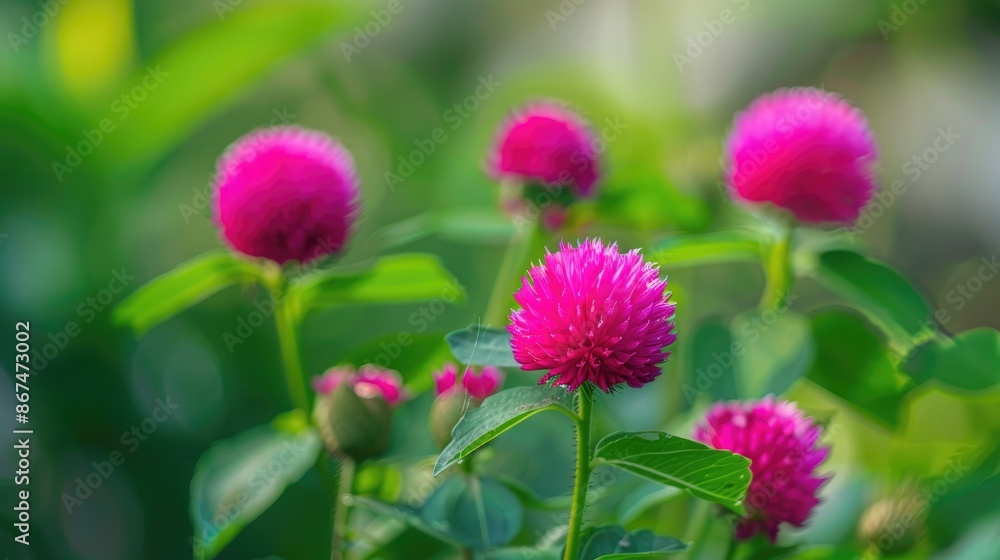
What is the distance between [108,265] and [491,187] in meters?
Result: 0.51

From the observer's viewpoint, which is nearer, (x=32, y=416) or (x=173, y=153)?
(x=32, y=416)

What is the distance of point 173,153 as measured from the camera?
132 cm

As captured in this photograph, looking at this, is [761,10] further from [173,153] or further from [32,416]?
[32,416]

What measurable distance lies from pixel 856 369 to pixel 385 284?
386mm

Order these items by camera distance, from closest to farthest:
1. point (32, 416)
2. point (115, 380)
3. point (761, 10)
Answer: point (32, 416), point (115, 380), point (761, 10)

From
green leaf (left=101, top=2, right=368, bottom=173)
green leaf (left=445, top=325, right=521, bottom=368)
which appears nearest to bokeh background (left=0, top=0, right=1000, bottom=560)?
green leaf (left=101, top=2, right=368, bottom=173)

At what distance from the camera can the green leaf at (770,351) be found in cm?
68

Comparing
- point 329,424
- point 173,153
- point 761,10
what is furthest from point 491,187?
point 761,10

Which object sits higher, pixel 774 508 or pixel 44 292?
pixel 44 292

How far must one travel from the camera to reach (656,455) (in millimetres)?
444

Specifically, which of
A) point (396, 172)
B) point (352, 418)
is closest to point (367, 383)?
point (352, 418)

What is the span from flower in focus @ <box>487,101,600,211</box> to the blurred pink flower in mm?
226

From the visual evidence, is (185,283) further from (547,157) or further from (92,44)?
(92,44)

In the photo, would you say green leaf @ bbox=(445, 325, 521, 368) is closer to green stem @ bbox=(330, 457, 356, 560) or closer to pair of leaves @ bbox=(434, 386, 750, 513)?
pair of leaves @ bbox=(434, 386, 750, 513)
